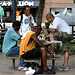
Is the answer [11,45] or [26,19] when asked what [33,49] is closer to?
[11,45]

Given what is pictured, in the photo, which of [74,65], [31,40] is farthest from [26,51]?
[74,65]

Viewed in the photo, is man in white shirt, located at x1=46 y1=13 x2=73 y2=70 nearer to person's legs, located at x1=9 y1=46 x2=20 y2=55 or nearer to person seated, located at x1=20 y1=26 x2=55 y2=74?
person seated, located at x1=20 y1=26 x2=55 y2=74

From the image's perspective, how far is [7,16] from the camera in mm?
34812

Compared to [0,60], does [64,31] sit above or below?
above

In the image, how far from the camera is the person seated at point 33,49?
7547mm

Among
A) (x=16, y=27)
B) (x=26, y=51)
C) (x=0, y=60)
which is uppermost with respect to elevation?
(x=16, y=27)

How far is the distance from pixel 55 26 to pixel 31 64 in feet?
4.16

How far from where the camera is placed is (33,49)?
25.2 ft

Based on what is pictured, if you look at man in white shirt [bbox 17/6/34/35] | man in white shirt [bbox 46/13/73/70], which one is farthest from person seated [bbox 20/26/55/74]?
man in white shirt [bbox 17/6/34/35]

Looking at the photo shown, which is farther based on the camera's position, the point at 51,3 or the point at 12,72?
the point at 51,3

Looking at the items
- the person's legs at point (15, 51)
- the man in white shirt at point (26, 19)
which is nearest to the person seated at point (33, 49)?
the person's legs at point (15, 51)

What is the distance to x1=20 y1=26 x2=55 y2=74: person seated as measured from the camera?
7.55 meters

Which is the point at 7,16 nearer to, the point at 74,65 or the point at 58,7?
the point at 58,7

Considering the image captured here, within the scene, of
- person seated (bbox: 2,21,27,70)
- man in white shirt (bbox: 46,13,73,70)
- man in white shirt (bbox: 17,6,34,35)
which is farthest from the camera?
man in white shirt (bbox: 17,6,34,35)
